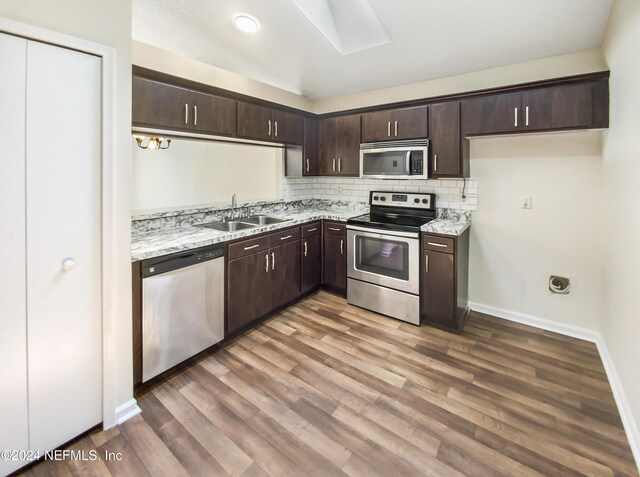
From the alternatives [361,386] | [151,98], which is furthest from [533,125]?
[151,98]

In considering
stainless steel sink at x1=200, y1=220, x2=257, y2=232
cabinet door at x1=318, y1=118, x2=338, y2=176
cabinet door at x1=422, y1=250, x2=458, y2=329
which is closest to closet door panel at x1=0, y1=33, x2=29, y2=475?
stainless steel sink at x1=200, y1=220, x2=257, y2=232

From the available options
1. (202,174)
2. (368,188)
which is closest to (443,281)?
(368,188)

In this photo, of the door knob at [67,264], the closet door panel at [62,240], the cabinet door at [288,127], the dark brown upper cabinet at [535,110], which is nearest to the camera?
the closet door panel at [62,240]

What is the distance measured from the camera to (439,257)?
288 cm

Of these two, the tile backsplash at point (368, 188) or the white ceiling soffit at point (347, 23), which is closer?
the white ceiling soffit at point (347, 23)

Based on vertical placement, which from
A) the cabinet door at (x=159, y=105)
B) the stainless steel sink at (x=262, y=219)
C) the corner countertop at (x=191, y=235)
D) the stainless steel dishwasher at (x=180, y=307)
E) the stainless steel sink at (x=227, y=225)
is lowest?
the stainless steel dishwasher at (x=180, y=307)

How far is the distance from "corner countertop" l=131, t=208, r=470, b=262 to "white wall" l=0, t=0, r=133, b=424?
0.24 m

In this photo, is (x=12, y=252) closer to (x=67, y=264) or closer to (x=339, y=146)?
(x=67, y=264)

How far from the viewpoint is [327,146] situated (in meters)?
3.94

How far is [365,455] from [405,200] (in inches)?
105

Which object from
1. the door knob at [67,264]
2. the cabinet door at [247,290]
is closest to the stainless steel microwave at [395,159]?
the cabinet door at [247,290]

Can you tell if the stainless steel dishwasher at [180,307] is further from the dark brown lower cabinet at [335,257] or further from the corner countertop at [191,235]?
the dark brown lower cabinet at [335,257]

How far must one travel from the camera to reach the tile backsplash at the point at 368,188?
3.30m

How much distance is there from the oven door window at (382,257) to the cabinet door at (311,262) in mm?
540
